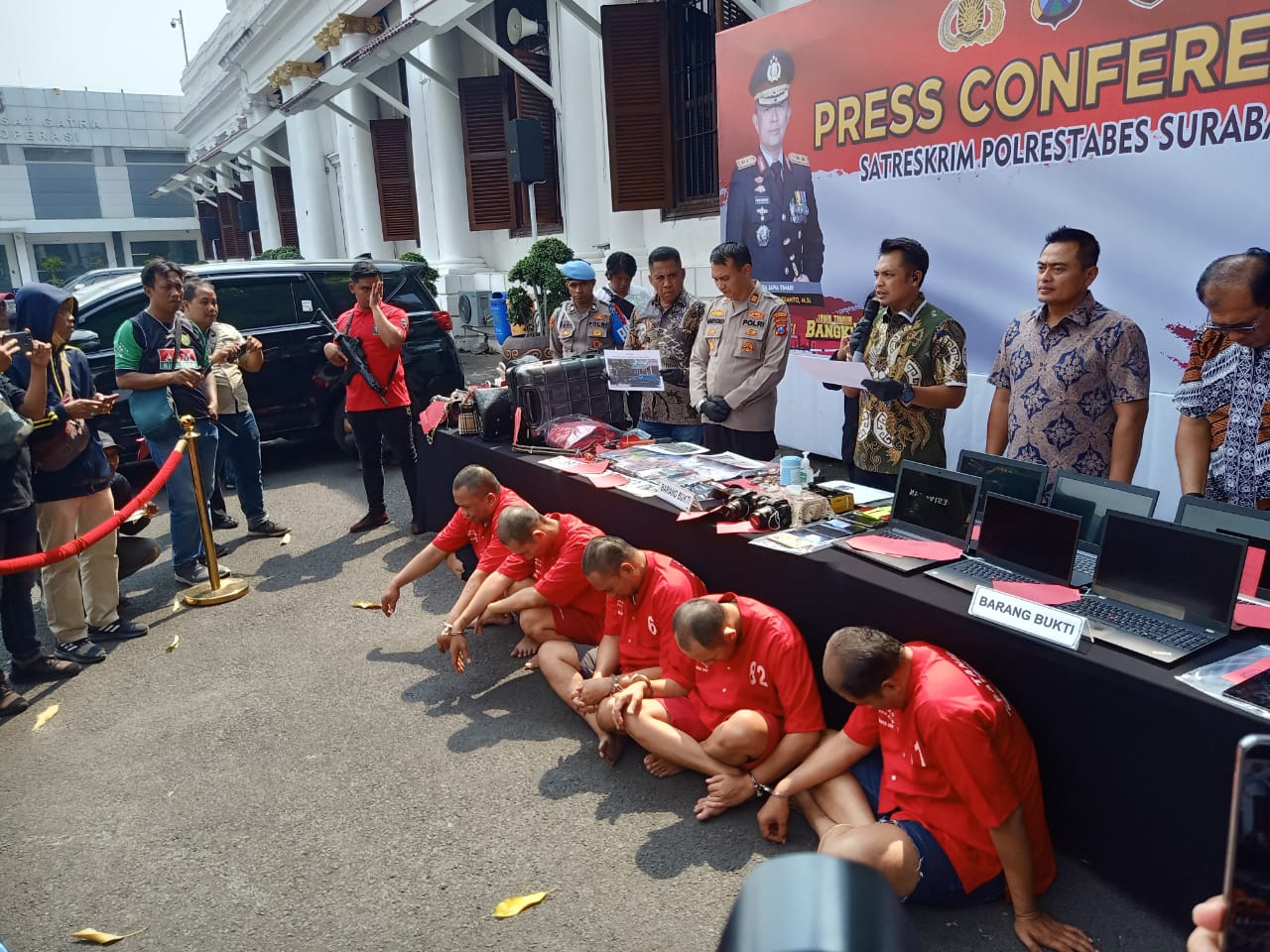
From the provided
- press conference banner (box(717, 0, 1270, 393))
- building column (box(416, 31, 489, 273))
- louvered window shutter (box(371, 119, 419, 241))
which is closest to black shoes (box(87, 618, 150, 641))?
press conference banner (box(717, 0, 1270, 393))

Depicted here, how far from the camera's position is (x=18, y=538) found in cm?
370

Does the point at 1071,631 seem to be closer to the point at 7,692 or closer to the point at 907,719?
the point at 907,719

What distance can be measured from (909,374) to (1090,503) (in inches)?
45.1

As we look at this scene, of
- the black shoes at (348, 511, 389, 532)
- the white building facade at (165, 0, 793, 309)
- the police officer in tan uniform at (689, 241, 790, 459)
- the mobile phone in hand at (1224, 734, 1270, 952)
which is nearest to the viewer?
the mobile phone in hand at (1224, 734, 1270, 952)

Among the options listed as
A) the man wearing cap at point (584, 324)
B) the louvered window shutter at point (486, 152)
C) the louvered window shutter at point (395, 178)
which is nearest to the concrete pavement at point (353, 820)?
the man wearing cap at point (584, 324)

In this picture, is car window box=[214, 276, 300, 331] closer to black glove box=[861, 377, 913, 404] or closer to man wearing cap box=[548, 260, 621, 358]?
man wearing cap box=[548, 260, 621, 358]

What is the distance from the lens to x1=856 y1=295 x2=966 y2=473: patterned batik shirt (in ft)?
11.7

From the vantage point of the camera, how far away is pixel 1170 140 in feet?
12.6

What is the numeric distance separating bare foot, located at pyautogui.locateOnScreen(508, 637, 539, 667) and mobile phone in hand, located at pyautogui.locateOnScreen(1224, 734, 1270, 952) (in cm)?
318

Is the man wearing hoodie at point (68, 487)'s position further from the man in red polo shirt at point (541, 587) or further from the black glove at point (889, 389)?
the black glove at point (889, 389)

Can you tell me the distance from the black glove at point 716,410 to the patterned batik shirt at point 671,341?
1.58 feet

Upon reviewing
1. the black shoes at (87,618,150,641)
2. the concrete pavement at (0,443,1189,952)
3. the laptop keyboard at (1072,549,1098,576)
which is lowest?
the concrete pavement at (0,443,1189,952)

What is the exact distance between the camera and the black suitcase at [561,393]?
4.79m

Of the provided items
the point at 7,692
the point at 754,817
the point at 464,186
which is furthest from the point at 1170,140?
the point at 464,186
